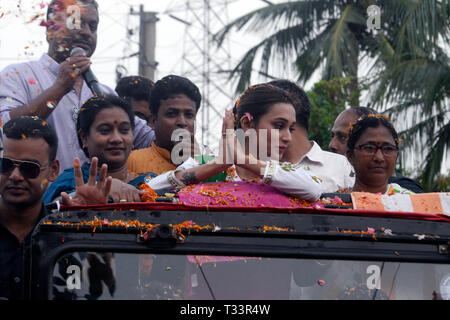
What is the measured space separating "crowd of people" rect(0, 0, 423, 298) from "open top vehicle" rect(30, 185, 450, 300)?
0.17 metres

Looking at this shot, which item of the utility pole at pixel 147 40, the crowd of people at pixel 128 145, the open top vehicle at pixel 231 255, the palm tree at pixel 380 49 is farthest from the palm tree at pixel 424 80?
the open top vehicle at pixel 231 255

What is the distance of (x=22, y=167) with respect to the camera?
3.13 meters

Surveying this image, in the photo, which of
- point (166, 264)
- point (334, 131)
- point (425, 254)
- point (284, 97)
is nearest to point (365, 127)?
point (284, 97)

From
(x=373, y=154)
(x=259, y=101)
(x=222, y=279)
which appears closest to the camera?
(x=222, y=279)

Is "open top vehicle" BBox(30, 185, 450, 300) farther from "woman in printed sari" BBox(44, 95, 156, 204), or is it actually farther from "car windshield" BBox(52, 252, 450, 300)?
"woman in printed sari" BBox(44, 95, 156, 204)

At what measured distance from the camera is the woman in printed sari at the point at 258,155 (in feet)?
10.3

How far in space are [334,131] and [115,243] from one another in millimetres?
3099

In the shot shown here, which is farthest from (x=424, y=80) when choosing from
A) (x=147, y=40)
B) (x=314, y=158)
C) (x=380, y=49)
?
(x=314, y=158)

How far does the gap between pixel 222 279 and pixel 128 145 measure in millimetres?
1717

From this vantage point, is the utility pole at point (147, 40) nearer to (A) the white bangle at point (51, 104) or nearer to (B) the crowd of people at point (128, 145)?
(B) the crowd of people at point (128, 145)

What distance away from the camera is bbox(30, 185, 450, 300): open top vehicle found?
8.29 feet

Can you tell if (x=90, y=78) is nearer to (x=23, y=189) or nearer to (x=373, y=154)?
(x=23, y=189)

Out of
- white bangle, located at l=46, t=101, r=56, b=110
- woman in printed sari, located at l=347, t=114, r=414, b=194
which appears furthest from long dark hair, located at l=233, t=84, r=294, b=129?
white bangle, located at l=46, t=101, r=56, b=110

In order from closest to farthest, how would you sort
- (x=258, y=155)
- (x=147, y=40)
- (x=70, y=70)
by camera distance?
(x=258, y=155), (x=70, y=70), (x=147, y=40)
